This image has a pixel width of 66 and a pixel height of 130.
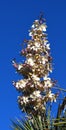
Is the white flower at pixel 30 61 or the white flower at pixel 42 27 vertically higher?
the white flower at pixel 42 27

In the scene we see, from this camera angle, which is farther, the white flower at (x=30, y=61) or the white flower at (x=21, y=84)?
the white flower at (x=30, y=61)

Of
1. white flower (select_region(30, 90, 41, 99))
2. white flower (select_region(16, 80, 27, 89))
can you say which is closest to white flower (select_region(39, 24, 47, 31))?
white flower (select_region(16, 80, 27, 89))

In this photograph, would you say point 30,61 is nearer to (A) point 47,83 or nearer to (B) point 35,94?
(A) point 47,83

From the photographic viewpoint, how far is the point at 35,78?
1051cm

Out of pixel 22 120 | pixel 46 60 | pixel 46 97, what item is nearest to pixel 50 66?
pixel 46 60

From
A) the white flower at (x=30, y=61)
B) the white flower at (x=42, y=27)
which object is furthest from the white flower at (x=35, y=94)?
the white flower at (x=42, y=27)

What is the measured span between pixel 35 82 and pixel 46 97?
1.61 ft

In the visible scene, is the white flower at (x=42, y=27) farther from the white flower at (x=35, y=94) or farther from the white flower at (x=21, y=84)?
the white flower at (x=35, y=94)

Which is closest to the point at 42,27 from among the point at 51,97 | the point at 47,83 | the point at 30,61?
the point at 30,61

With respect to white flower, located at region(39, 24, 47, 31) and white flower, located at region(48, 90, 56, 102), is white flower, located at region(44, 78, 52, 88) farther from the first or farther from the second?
white flower, located at region(39, 24, 47, 31)

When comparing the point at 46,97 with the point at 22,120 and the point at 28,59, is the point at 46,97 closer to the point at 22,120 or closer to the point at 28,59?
the point at 28,59

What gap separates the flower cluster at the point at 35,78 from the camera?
405 inches

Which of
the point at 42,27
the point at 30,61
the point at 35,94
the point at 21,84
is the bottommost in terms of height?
the point at 35,94

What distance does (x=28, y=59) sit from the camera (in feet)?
35.2
